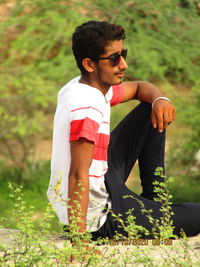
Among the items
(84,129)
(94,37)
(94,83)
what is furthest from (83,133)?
(94,37)

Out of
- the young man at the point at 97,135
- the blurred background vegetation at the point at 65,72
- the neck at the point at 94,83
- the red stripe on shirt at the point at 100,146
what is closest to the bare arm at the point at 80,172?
the young man at the point at 97,135

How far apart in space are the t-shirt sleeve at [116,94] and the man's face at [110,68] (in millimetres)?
348

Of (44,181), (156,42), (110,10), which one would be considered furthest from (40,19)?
(44,181)

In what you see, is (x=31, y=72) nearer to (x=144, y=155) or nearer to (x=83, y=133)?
(x=144, y=155)

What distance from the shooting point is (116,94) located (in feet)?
13.1

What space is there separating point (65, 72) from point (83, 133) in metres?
4.84

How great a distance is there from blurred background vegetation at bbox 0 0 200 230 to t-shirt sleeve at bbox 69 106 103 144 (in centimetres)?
341

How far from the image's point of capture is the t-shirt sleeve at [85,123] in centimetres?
332

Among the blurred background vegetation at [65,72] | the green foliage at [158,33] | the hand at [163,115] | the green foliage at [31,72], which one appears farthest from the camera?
the green foliage at [158,33]

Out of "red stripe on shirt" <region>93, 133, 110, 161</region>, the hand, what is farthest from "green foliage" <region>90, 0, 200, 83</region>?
"red stripe on shirt" <region>93, 133, 110, 161</region>

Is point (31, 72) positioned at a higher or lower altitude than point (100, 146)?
higher

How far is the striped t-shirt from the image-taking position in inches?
133

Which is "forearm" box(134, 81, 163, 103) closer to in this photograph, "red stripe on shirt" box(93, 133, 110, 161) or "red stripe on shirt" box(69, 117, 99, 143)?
"red stripe on shirt" box(93, 133, 110, 161)

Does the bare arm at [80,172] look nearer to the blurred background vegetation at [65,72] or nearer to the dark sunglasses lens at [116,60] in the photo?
the dark sunglasses lens at [116,60]
